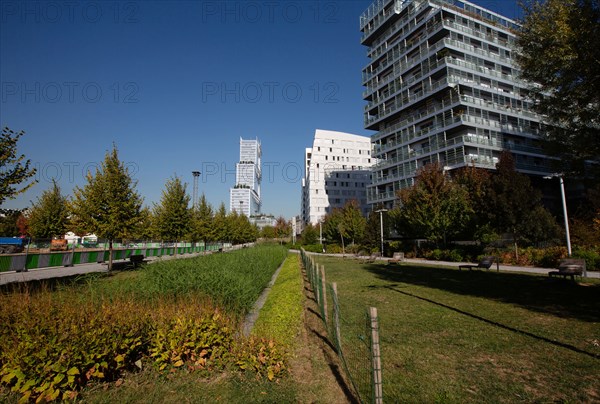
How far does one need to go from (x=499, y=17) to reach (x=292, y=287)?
63.5m

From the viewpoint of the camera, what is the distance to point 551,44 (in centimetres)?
1038

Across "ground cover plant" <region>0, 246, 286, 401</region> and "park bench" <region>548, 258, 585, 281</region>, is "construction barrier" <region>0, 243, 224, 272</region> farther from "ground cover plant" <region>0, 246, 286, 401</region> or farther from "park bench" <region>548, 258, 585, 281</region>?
"park bench" <region>548, 258, 585, 281</region>

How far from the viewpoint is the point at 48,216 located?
2989cm

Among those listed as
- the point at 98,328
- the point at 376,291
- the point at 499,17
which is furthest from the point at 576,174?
the point at 499,17

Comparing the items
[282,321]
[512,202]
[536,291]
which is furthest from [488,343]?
[512,202]

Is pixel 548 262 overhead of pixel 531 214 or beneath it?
beneath

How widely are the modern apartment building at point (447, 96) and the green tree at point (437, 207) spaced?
1566cm

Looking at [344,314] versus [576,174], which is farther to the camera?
[576,174]

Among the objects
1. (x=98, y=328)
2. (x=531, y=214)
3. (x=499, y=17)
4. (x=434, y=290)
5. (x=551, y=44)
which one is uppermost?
(x=499, y=17)

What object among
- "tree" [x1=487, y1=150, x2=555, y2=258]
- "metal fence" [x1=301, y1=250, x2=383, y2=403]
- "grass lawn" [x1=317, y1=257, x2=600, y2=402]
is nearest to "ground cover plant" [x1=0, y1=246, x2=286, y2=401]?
"metal fence" [x1=301, y1=250, x2=383, y2=403]

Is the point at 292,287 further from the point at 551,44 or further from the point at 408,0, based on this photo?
the point at 408,0

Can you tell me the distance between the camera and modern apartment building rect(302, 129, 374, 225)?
9044 centimetres

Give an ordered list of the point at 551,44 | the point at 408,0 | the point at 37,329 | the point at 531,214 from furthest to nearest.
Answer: the point at 408,0 → the point at 531,214 → the point at 551,44 → the point at 37,329

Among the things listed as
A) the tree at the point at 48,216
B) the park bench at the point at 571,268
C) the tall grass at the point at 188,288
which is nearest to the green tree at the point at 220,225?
the tree at the point at 48,216
